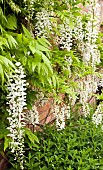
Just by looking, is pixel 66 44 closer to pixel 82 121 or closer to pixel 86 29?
pixel 86 29

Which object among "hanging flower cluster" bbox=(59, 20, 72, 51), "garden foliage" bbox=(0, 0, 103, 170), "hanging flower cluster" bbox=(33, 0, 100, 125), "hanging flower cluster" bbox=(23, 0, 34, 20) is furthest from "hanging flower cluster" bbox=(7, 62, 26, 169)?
"hanging flower cluster" bbox=(59, 20, 72, 51)

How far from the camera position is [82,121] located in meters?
3.33

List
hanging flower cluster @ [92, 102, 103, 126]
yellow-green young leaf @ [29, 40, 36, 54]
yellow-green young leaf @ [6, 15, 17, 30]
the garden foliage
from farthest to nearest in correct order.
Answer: hanging flower cluster @ [92, 102, 103, 126]
yellow-green young leaf @ [6, 15, 17, 30]
the garden foliage
yellow-green young leaf @ [29, 40, 36, 54]

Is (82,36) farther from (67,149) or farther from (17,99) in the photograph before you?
(17,99)

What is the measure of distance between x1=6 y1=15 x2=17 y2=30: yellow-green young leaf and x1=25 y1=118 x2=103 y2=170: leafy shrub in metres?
0.99

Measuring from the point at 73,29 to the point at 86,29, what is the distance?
126mm

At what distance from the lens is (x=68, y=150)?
8.98 ft

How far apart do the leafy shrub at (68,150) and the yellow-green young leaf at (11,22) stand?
99cm

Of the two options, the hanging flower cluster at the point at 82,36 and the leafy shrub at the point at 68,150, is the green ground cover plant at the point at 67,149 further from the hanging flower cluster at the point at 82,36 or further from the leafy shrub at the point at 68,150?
the hanging flower cluster at the point at 82,36

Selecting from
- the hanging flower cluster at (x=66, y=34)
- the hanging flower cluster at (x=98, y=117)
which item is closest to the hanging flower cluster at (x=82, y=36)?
the hanging flower cluster at (x=66, y=34)

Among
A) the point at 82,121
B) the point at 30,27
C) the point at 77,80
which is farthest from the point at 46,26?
the point at 82,121

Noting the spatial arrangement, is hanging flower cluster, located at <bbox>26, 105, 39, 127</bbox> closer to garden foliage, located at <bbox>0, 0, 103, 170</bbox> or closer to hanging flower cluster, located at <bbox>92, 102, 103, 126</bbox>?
garden foliage, located at <bbox>0, 0, 103, 170</bbox>

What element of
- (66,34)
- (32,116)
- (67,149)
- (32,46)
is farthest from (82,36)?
(32,46)

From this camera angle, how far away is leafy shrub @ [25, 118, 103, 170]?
8.64 feet
